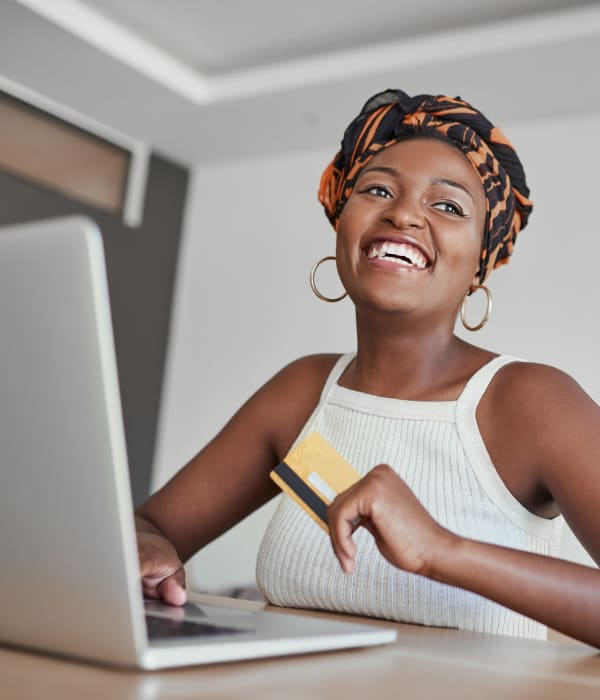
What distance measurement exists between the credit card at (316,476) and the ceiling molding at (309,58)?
3.43 meters

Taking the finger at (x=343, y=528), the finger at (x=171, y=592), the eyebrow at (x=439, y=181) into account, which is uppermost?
the eyebrow at (x=439, y=181)

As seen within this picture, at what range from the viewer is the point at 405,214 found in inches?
60.1

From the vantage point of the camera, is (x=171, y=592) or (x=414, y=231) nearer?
(x=171, y=592)

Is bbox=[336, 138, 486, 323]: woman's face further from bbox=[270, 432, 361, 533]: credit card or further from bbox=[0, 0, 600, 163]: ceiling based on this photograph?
bbox=[0, 0, 600, 163]: ceiling

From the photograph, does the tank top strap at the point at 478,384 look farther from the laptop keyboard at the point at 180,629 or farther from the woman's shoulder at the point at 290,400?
the laptop keyboard at the point at 180,629

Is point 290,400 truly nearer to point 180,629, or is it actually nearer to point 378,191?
point 378,191

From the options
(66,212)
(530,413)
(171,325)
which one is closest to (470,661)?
(530,413)

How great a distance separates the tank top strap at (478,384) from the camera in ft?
4.84

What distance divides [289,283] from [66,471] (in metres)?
4.91

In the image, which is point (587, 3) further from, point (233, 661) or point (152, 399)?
point (233, 661)

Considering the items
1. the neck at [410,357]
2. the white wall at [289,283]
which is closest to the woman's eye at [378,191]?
the neck at [410,357]

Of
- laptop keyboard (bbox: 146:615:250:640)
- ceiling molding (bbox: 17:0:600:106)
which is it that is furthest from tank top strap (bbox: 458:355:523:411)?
ceiling molding (bbox: 17:0:600:106)

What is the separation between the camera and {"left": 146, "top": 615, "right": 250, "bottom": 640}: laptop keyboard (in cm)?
70

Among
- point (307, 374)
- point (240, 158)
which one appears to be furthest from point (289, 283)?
point (307, 374)
